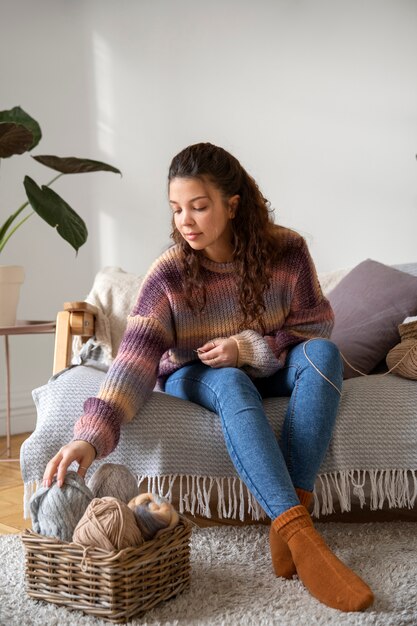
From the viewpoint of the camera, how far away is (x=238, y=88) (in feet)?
9.98

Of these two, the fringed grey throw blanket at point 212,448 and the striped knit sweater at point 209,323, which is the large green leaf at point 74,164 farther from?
the fringed grey throw blanket at point 212,448

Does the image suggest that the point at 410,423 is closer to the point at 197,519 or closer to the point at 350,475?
the point at 350,475

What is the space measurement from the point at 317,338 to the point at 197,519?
1.84 ft

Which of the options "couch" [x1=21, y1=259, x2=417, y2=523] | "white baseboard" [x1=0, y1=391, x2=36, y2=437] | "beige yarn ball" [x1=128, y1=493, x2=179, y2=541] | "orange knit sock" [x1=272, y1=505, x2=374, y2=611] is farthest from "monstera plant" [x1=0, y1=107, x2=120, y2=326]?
"orange knit sock" [x1=272, y1=505, x2=374, y2=611]

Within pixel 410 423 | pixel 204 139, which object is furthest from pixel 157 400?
pixel 204 139

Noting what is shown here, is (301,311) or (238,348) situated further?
(301,311)

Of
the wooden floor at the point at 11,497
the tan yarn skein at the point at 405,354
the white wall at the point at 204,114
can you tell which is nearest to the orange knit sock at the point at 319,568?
the tan yarn skein at the point at 405,354

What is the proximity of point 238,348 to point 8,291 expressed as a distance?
1.12 m

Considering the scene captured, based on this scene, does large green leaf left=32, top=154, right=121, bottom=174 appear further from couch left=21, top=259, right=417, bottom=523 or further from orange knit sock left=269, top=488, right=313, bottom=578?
orange knit sock left=269, top=488, right=313, bottom=578

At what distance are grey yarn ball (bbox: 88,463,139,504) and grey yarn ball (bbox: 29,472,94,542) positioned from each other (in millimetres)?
42

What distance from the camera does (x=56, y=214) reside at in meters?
2.30

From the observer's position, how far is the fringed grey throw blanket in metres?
1.65

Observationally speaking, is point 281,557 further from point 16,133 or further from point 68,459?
point 16,133

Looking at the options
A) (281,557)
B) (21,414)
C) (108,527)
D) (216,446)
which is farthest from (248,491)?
(21,414)
